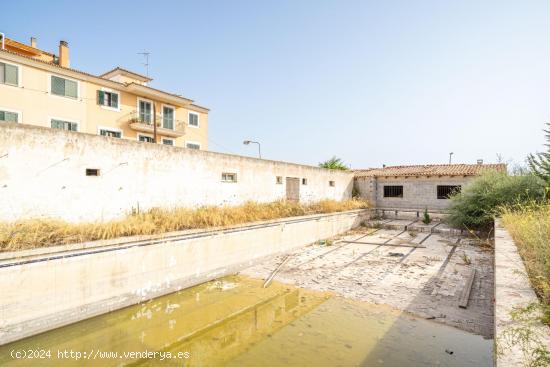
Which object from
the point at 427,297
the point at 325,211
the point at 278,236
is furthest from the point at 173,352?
the point at 325,211

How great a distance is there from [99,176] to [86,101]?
482 inches

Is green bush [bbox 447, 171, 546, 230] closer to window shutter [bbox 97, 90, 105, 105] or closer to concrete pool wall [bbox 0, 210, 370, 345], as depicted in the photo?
concrete pool wall [bbox 0, 210, 370, 345]

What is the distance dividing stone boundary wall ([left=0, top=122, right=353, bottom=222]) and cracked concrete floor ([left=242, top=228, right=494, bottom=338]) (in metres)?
3.59

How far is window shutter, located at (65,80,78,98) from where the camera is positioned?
16062 millimetres

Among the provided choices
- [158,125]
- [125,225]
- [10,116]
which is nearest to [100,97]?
[158,125]

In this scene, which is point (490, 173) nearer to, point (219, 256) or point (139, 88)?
point (219, 256)

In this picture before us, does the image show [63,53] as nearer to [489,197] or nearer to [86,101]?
[86,101]

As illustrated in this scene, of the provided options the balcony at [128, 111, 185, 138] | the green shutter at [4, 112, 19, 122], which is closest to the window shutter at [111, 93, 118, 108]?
the balcony at [128, 111, 185, 138]

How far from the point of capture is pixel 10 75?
553 inches

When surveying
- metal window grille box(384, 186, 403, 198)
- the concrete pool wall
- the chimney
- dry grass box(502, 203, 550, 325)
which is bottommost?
the concrete pool wall

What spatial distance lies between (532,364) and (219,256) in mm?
6855

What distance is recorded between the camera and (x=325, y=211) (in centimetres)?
1426

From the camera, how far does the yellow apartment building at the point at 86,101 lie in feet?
47.0

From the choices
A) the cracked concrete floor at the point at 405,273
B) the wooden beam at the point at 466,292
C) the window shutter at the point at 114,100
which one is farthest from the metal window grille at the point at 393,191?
the window shutter at the point at 114,100
